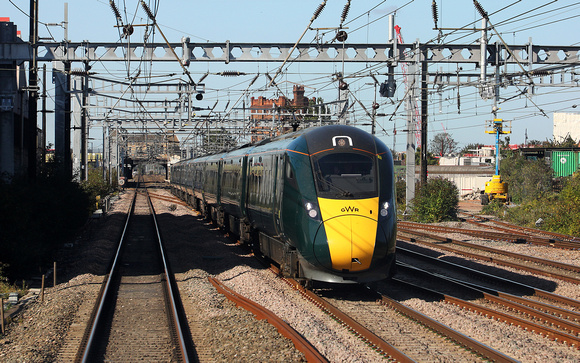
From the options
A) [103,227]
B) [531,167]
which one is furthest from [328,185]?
[531,167]

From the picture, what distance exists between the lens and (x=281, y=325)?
9.03m

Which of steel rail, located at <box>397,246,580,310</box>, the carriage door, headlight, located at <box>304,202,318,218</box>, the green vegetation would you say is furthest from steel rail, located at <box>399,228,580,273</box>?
the green vegetation

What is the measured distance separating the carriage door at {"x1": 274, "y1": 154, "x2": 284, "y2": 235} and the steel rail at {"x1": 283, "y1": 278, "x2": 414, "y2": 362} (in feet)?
5.14

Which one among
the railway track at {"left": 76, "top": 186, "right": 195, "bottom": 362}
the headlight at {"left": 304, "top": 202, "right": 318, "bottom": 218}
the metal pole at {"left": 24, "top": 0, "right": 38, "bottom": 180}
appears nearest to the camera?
the railway track at {"left": 76, "top": 186, "right": 195, "bottom": 362}

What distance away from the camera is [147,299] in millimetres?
12406

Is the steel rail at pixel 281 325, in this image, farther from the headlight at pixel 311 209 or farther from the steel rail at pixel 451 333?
the steel rail at pixel 451 333

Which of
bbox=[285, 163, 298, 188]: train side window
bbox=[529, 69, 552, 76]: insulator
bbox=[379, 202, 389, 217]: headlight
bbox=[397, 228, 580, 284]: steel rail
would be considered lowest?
bbox=[397, 228, 580, 284]: steel rail

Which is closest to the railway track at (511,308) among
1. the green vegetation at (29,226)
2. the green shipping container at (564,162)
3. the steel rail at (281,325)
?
the steel rail at (281,325)

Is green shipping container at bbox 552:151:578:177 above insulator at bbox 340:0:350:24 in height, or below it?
below

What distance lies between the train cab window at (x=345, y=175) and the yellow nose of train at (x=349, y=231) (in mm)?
171

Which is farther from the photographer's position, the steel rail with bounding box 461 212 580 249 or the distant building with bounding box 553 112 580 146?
the distant building with bounding box 553 112 580 146

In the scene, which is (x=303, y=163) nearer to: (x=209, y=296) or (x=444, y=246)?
(x=209, y=296)

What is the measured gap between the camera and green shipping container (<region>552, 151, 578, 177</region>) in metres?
45.2

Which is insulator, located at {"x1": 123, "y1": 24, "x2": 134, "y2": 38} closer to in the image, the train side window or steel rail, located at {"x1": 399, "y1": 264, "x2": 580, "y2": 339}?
the train side window
